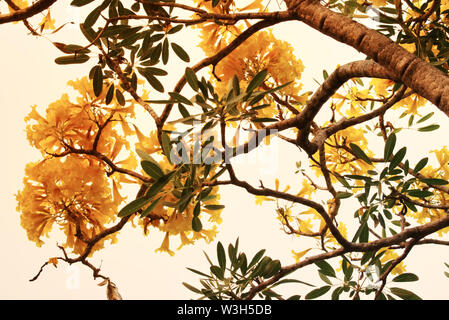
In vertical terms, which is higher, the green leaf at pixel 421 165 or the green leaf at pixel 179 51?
the green leaf at pixel 179 51

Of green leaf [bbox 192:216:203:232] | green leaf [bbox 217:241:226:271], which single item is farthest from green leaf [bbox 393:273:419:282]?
green leaf [bbox 192:216:203:232]

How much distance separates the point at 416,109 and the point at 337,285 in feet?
1.46

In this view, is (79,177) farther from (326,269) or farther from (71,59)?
(326,269)

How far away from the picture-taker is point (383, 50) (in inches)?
20.2

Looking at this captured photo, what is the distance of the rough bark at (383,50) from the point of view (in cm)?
45

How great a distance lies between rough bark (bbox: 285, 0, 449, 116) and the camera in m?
0.45

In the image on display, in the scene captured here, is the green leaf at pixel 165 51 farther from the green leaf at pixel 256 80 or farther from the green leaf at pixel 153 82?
the green leaf at pixel 256 80

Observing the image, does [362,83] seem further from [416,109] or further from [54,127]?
[54,127]

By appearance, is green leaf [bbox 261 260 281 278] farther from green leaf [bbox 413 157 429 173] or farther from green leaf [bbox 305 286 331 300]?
green leaf [bbox 413 157 429 173]

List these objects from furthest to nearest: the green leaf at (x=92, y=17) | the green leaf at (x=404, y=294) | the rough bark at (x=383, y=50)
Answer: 1. the green leaf at (x=404, y=294)
2. the green leaf at (x=92, y=17)
3. the rough bark at (x=383, y=50)

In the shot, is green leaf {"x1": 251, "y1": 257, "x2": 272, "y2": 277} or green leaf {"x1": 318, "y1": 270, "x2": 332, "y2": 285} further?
green leaf {"x1": 318, "y1": 270, "x2": 332, "y2": 285}

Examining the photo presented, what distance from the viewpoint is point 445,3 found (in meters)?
0.89

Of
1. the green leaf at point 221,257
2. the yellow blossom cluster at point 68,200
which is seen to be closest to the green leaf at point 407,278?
the green leaf at point 221,257

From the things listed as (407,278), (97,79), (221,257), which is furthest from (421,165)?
(97,79)
